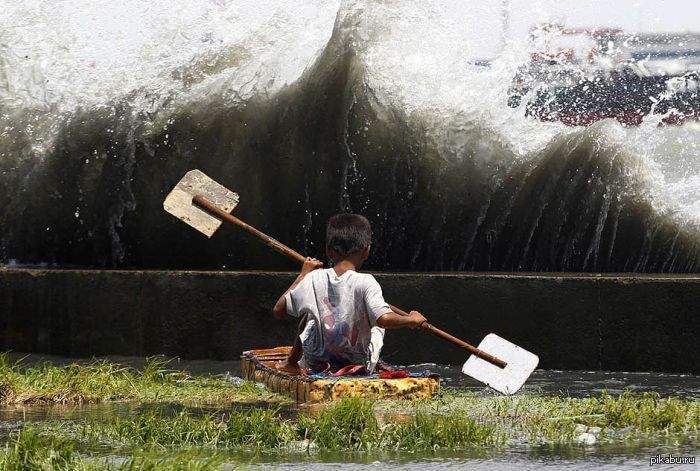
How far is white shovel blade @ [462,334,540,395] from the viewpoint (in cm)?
796

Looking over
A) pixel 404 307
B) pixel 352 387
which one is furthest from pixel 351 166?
pixel 352 387

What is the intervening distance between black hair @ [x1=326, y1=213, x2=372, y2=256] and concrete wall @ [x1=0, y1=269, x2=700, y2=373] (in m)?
2.10

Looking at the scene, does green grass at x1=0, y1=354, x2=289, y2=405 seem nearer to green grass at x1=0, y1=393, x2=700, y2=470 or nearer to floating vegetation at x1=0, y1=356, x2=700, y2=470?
floating vegetation at x1=0, y1=356, x2=700, y2=470

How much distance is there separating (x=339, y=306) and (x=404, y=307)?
225 centimetres

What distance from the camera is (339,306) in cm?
752

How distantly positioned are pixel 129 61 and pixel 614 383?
6.17 metres

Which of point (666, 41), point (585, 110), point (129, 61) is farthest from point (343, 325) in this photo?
point (585, 110)

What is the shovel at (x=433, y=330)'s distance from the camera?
8.01 meters

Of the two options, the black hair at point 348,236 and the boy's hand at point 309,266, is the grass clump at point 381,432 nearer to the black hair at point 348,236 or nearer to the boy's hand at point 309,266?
the black hair at point 348,236

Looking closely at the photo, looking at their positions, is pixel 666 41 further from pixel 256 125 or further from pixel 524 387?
pixel 524 387

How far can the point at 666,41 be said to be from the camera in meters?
30.1


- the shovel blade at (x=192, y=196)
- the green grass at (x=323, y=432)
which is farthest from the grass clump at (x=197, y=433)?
the shovel blade at (x=192, y=196)

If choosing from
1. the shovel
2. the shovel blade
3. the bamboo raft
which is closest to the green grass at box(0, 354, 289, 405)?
the bamboo raft

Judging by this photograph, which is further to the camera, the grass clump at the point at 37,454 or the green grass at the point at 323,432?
the green grass at the point at 323,432
